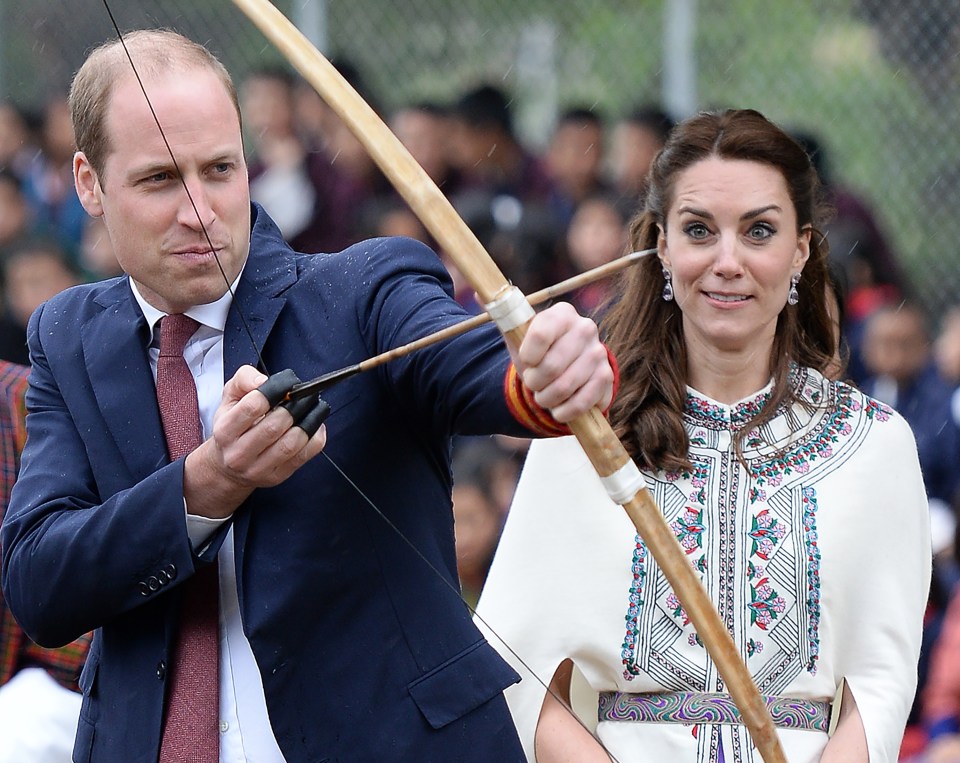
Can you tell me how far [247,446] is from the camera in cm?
188

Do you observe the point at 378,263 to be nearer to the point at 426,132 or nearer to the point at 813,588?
the point at 813,588

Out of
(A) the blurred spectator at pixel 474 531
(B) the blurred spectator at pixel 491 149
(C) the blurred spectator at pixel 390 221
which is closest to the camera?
(A) the blurred spectator at pixel 474 531

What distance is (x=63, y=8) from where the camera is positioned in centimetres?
526

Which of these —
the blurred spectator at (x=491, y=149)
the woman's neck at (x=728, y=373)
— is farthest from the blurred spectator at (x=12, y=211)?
the woman's neck at (x=728, y=373)

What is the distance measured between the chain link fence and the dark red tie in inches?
109

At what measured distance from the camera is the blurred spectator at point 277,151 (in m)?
6.18

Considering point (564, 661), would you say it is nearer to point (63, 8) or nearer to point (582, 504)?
point (582, 504)

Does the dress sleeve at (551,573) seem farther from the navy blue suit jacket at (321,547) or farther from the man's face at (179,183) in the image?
the man's face at (179,183)

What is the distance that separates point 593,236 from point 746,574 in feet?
10.0

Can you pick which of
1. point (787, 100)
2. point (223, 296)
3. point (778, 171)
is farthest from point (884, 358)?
point (223, 296)

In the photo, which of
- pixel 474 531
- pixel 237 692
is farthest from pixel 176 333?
pixel 474 531

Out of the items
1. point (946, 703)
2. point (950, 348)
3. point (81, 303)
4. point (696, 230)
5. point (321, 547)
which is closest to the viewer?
point (321, 547)

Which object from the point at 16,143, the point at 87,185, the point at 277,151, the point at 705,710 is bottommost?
the point at 705,710

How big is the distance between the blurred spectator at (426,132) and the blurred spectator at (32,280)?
4.40 feet
